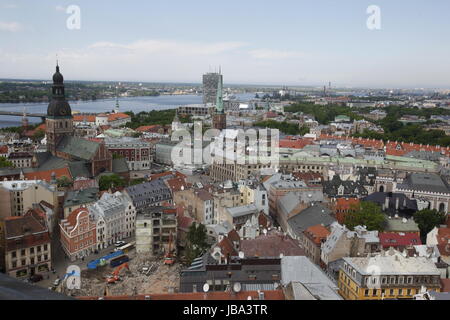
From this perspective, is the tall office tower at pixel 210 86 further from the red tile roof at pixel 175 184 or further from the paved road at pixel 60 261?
the paved road at pixel 60 261

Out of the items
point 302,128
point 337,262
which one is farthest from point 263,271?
point 302,128

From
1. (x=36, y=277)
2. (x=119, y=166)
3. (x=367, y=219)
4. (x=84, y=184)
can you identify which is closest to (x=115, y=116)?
(x=119, y=166)

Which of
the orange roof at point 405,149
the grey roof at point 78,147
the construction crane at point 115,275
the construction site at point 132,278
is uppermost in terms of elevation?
the grey roof at point 78,147

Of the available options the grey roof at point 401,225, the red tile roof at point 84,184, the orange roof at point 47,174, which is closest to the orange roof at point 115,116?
the orange roof at point 47,174

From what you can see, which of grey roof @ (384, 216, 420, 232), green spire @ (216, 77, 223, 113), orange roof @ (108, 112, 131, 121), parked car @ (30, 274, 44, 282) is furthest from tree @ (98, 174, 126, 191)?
orange roof @ (108, 112, 131, 121)
